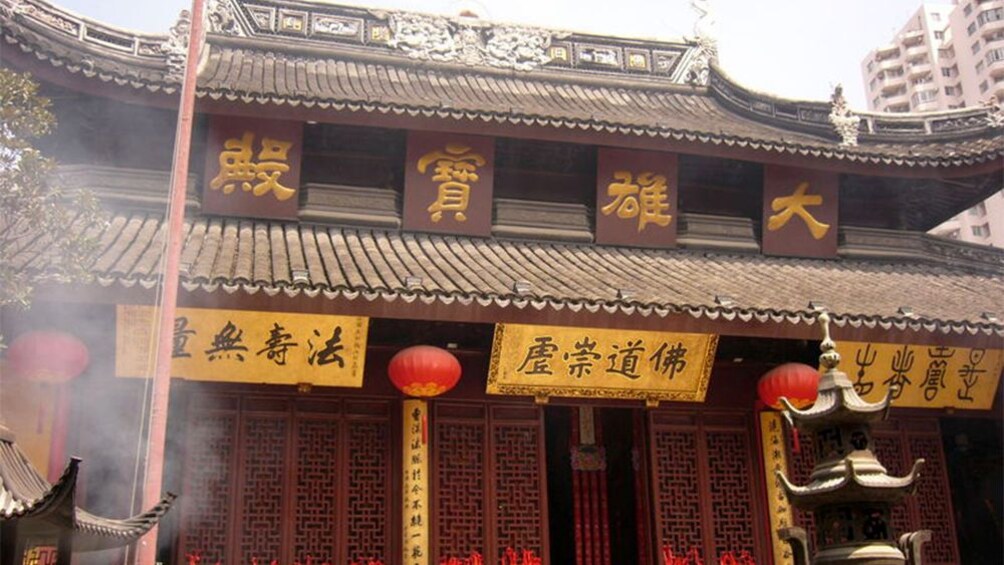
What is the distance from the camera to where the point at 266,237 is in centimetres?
934

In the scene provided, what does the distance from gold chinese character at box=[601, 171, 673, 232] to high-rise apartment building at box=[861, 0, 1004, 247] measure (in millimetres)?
38195

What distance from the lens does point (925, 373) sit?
939 cm

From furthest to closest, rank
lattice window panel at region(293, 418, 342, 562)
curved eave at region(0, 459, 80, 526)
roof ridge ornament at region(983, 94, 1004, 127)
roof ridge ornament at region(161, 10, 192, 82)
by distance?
roof ridge ornament at region(983, 94, 1004, 127) < roof ridge ornament at region(161, 10, 192, 82) < lattice window panel at region(293, 418, 342, 562) < curved eave at region(0, 459, 80, 526)

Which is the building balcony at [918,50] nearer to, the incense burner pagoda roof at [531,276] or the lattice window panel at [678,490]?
the incense burner pagoda roof at [531,276]

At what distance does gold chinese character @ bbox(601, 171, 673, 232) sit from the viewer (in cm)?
1071

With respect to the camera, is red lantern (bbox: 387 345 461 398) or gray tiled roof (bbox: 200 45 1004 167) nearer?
red lantern (bbox: 387 345 461 398)

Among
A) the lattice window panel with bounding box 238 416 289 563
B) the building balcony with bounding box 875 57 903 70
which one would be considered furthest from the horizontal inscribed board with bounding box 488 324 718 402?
the building balcony with bounding box 875 57 903 70

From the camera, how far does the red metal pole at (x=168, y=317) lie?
5.86 m

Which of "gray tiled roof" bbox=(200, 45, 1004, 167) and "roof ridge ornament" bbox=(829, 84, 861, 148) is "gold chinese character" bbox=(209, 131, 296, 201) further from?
"roof ridge ornament" bbox=(829, 84, 861, 148)

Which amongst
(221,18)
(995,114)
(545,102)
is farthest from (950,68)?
(221,18)

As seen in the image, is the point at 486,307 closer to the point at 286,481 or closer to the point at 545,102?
the point at 286,481

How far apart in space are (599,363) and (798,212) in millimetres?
3702

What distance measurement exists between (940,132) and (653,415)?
5489 millimetres

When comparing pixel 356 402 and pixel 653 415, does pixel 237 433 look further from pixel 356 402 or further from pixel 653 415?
pixel 653 415
